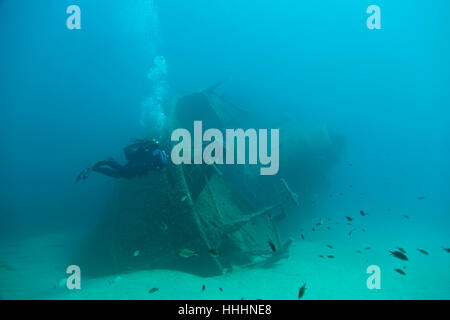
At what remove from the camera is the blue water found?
23.5 meters

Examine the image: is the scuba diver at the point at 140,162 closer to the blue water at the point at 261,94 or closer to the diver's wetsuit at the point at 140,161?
the diver's wetsuit at the point at 140,161

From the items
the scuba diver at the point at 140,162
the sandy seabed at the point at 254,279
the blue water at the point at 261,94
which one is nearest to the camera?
the scuba diver at the point at 140,162

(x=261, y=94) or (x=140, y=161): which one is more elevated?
(x=261, y=94)

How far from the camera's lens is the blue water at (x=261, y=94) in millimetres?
23453

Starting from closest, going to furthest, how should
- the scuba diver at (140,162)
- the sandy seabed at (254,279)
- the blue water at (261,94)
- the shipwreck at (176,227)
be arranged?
the scuba diver at (140,162), the sandy seabed at (254,279), the shipwreck at (176,227), the blue water at (261,94)

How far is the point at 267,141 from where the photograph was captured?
13.3 meters

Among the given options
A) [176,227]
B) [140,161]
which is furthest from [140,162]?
[176,227]

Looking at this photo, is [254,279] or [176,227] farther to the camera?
[254,279]

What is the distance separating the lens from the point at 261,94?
3228 cm

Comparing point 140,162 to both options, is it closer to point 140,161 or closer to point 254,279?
point 140,161

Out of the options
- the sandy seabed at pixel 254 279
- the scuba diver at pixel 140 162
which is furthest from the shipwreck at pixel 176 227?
the scuba diver at pixel 140 162

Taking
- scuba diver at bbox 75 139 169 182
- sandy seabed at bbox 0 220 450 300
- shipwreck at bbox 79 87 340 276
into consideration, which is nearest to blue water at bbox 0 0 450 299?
sandy seabed at bbox 0 220 450 300
